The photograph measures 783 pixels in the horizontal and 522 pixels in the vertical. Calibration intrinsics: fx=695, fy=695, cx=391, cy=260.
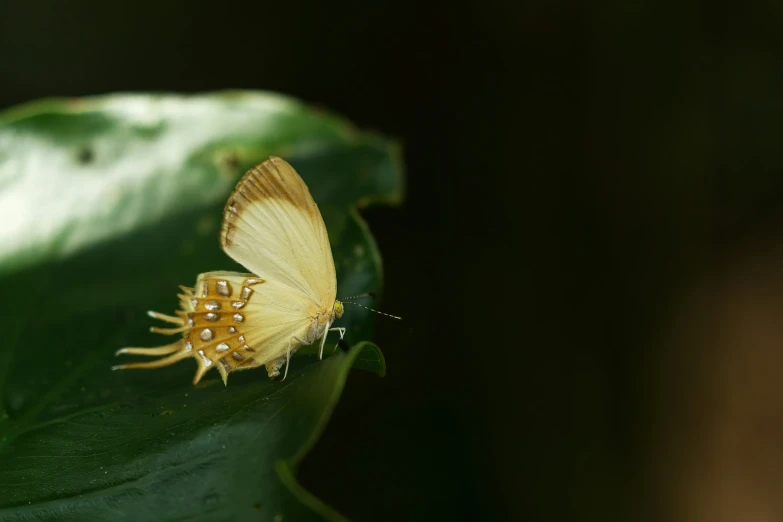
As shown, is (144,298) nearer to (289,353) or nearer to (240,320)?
(240,320)

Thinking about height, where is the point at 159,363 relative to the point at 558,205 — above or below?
below

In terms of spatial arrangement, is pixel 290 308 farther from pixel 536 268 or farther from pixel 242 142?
pixel 536 268

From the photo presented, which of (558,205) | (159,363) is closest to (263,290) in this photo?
(159,363)

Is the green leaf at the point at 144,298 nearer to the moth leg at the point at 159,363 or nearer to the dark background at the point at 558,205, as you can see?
the moth leg at the point at 159,363

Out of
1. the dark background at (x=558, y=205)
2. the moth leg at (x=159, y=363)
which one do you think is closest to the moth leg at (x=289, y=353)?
the moth leg at (x=159, y=363)

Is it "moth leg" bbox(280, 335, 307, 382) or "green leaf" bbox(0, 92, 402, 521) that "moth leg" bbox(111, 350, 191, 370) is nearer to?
"green leaf" bbox(0, 92, 402, 521)

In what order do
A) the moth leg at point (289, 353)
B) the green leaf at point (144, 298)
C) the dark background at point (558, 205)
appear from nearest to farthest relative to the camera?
the green leaf at point (144, 298) → the moth leg at point (289, 353) → the dark background at point (558, 205)
